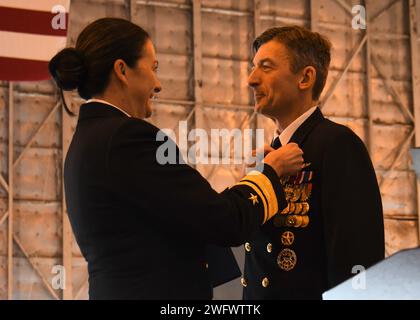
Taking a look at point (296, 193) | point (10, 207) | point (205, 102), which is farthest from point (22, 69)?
point (205, 102)

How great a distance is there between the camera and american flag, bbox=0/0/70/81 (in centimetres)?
498

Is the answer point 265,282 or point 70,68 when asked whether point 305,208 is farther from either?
point 70,68

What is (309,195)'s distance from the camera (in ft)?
9.00

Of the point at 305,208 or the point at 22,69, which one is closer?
the point at 305,208

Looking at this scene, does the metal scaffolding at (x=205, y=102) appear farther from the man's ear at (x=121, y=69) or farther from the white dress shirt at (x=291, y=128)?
the man's ear at (x=121, y=69)

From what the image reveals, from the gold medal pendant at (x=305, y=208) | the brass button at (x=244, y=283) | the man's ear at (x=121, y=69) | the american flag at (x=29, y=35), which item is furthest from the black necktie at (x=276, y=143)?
the american flag at (x=29, y=35)

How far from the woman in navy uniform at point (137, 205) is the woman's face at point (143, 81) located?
4cm

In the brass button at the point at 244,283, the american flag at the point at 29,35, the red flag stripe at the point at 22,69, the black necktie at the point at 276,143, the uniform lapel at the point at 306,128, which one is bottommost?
the brass button at the point at 244,283

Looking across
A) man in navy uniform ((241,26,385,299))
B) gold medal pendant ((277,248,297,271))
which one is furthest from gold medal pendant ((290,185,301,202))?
gold medal pendant ((277,248,297,271))

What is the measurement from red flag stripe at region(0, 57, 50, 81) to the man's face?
2.30 metres

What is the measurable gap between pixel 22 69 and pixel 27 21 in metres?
0.25

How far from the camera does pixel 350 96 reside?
11625mm

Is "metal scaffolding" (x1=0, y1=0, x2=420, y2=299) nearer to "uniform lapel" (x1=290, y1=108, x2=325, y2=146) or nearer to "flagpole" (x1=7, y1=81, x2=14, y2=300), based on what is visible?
"flagpole" (x1=7, y1=81, x2=14, y2=300)

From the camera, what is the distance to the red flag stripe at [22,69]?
503 centimetres
